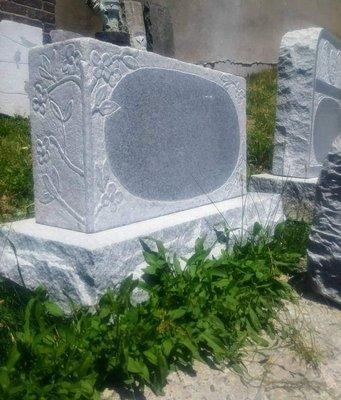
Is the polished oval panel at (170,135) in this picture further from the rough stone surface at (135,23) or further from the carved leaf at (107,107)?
the rough stone surface at (135,23)

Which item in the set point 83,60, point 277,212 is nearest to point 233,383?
point 83,60

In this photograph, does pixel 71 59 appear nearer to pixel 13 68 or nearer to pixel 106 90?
pixel 106 90

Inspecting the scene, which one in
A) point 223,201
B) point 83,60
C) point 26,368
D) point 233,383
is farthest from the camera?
point 223,201

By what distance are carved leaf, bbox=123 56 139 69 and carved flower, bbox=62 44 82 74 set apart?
29cm

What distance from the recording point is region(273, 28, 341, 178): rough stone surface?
3.77 m

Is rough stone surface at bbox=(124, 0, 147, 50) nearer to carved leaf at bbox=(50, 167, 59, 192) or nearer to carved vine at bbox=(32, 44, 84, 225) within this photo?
carved vine at bbox=(32, 44, 84, 225)

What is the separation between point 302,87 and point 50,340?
2.89 meters

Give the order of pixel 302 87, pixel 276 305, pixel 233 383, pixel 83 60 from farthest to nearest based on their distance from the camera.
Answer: pixel 302 87
pixel 276 305
pixel 83 60
pixel 233 383

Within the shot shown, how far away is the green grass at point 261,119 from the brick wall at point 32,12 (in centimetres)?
291

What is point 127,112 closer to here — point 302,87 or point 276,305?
point 276,305

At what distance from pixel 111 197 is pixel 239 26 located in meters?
8.06

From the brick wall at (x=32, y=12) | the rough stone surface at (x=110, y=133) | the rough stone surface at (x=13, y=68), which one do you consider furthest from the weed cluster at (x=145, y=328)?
the brick wall at (x=32, y=12)

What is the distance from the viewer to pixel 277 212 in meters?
3.50

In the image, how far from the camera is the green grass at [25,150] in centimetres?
334
